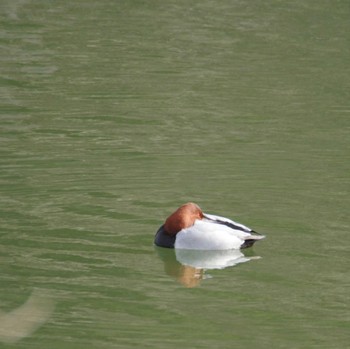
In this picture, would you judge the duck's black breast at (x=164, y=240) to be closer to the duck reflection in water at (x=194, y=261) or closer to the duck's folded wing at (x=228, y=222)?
the duck reflection in water at (x=194, y=261)

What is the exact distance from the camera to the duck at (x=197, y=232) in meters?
11.7

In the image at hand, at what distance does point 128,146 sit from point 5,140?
A: 130 cm

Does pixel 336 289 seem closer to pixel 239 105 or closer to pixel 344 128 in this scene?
pixel 344 128

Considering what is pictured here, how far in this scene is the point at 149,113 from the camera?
16.6 metres

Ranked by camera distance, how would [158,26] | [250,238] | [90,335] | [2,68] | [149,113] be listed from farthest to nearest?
[158,26], [2,68], [149,113], [250,238], [90,335]

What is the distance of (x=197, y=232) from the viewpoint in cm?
1173

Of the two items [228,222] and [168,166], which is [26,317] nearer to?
[228,222]

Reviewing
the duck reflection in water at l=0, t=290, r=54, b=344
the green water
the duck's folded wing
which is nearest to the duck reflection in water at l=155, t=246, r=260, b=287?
the green water

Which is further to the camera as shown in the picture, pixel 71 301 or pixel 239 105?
pixel 239 105

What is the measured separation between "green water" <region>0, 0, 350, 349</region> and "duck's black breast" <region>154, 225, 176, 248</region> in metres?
0.09

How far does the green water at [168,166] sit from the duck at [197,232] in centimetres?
16

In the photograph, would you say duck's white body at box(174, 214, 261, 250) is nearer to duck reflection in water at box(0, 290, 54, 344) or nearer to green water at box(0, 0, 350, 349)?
green water at box(0, 0, 350, 349)

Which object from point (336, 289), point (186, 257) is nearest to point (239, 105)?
point (186, 257)

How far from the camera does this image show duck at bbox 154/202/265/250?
38.3 ft
